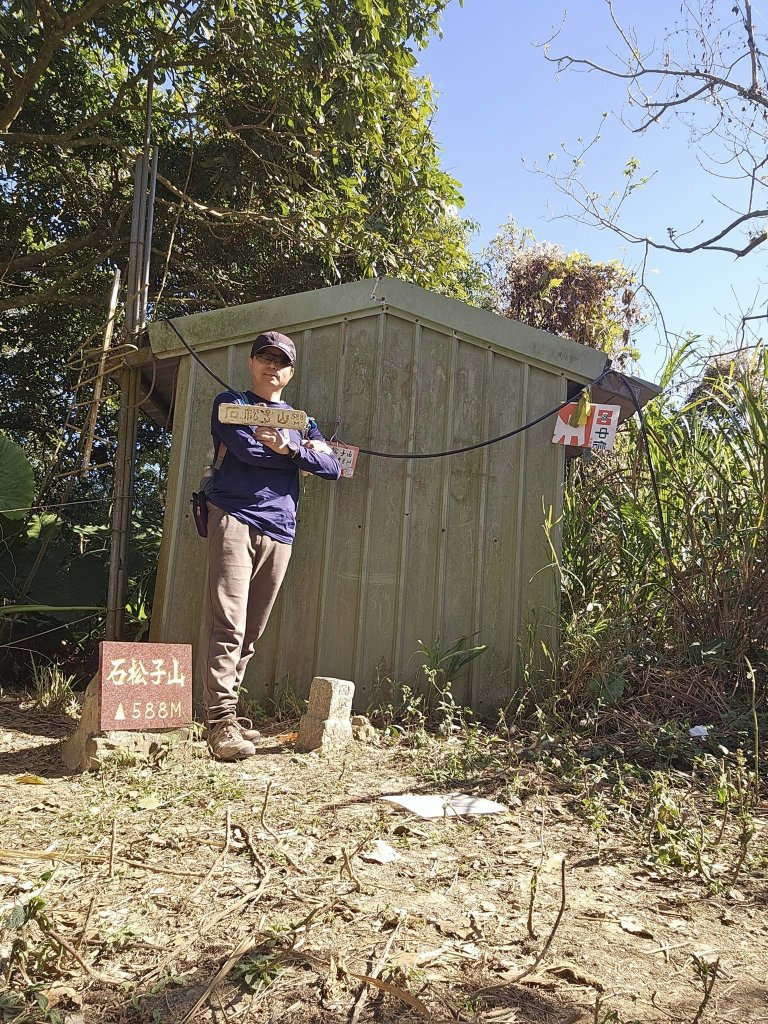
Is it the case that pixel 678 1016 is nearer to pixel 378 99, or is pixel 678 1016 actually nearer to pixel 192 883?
pixel 192 883

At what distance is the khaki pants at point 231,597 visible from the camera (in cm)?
361

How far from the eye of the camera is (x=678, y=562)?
171 inches

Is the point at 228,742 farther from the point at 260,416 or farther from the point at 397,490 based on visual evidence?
the point at 397,490

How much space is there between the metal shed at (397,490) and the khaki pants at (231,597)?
0.64m

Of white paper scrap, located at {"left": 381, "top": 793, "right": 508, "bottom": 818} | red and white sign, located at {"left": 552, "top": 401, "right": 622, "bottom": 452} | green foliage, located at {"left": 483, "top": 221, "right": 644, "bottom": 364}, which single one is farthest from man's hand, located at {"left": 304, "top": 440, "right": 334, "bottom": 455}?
green foliage, located at {"left": 483, "top": 221, "right": 644, "bottom": 364}

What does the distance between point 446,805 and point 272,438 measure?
1.89 m

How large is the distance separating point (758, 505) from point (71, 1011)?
3.87 m

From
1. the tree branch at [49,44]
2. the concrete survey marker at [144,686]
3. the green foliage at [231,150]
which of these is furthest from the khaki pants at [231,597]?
the tree branch at [49,44]

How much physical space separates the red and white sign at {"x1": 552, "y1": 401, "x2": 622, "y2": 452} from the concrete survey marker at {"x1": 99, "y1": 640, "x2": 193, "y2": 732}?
101 inches

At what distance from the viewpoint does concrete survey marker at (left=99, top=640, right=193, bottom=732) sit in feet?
10.6

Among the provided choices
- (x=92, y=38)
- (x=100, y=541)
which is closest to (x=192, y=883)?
(x=100, y=541)

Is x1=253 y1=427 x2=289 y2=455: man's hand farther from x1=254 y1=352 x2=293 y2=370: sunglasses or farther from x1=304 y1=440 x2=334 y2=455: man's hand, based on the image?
x1=254 y1=352 x2=293 y2=370: sunglasses

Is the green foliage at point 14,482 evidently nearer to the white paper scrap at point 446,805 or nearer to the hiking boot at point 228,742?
the hiking boot at point 228,742

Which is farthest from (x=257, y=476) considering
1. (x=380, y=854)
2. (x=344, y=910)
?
(x=344, y=910)
